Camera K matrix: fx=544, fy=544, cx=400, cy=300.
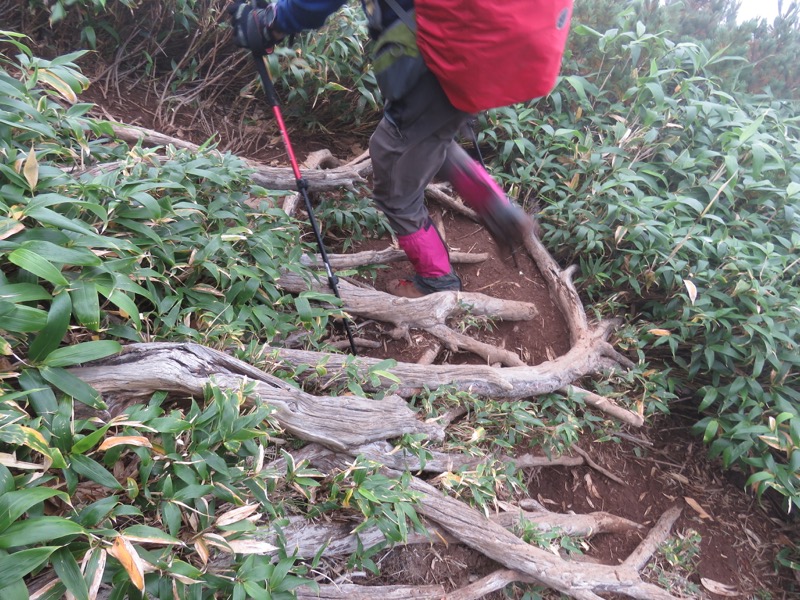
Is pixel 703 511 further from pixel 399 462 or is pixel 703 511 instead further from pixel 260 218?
pixel 260 218

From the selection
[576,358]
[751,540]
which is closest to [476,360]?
[576,358]

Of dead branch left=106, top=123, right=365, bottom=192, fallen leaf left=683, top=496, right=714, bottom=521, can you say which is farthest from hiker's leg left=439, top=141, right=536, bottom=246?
fallen leaf left=683, top=496, right=714, bottom=521

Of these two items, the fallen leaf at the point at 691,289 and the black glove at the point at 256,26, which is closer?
the black glove at the point at 256,26

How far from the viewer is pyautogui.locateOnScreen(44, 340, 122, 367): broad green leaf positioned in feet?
4.69

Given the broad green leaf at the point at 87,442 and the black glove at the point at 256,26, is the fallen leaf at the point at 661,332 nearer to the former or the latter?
the black glove at the point at 256,26

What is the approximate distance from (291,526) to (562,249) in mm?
2589

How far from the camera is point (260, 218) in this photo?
2.68 meters

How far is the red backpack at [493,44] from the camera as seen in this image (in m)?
1.96

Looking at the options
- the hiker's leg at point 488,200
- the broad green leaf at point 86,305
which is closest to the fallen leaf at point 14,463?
the broad green leaf at point 86,305

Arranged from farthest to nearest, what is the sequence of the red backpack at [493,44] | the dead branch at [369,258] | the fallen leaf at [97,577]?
1. the dead branch at [369,258]
2. the red backpack at [493,44]
3. the fallen leaf at [97,577]

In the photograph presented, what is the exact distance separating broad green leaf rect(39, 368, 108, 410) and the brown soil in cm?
166

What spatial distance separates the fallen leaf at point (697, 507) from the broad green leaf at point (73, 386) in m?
3.12

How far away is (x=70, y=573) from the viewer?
1.17 metres

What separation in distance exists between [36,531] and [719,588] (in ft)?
10.4
